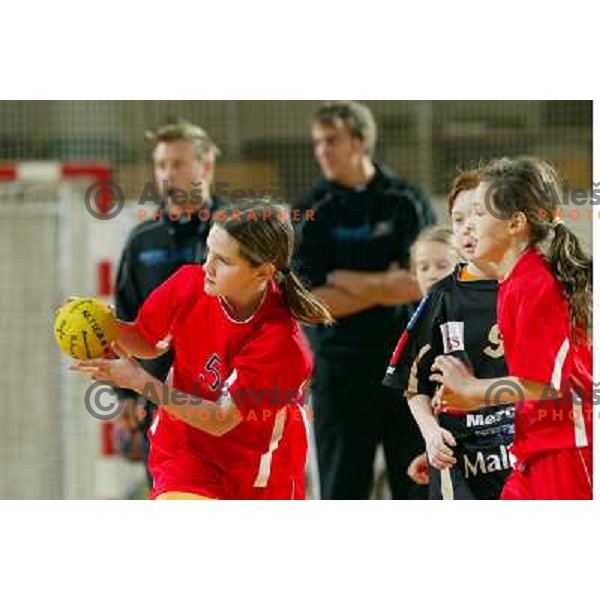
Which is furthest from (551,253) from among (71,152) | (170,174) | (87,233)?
(71,152)

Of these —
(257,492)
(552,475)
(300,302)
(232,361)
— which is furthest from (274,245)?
(552,475)

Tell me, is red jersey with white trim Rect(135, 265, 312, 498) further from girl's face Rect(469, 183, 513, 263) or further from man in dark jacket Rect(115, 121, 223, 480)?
girl's face Rect(469, 183, 513, 263)

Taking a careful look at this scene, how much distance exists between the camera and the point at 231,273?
13.2ft

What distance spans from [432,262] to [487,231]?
0.39 meters

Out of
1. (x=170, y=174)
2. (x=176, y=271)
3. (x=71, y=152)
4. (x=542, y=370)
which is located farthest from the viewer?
(x=71, y=152)

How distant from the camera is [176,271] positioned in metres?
4.52

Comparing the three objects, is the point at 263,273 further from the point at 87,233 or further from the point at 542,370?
the point at 87,233

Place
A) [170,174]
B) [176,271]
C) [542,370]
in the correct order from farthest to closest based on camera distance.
Result: [170,174], [176,271], [542,370]

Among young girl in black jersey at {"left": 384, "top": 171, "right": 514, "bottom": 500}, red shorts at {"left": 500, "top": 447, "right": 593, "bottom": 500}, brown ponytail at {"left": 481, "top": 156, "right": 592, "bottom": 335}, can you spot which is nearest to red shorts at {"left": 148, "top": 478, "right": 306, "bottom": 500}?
young girl in black jersey at {"left": 384, "top": 171, "right": 514, "bottom": 500}

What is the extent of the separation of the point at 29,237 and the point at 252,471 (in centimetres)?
262

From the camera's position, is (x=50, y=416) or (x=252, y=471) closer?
(x=252, y=471)

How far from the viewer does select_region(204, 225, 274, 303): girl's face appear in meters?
4.01
